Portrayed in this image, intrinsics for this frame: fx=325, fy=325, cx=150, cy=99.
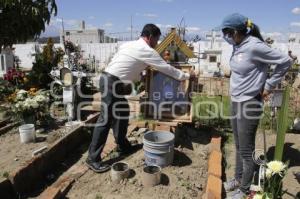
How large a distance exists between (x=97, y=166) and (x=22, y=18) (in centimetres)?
442

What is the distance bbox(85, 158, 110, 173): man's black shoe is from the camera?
408 centimetres

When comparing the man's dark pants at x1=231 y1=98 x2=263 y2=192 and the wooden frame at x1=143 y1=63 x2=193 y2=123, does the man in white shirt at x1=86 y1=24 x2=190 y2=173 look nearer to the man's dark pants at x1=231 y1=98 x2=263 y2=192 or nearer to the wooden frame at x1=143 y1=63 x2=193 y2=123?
the wooden frame at x1=143 y1=63 x2=193 y2=123

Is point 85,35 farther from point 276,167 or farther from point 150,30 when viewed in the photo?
point 276,167

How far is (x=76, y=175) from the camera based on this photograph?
4.02m

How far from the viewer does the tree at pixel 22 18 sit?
6.92m

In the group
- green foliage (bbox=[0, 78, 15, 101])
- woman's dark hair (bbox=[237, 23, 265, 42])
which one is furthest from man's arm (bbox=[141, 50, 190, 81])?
green foliage (bbox=[0, 78, 15, 101])

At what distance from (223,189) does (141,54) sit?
1.87 m

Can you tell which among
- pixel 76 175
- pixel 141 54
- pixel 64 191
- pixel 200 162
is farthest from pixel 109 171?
pixel 141 54

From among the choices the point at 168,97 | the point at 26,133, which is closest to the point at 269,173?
the point at 168,97

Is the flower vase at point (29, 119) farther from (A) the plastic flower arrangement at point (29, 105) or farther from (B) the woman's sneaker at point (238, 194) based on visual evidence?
(B) the woman's sneaker at point (238, 194)

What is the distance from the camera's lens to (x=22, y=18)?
7016mm

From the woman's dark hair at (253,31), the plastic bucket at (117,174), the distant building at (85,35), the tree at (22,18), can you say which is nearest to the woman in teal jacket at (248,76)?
the woman's dark hair at (253,31)

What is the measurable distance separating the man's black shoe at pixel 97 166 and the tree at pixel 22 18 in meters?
4.21

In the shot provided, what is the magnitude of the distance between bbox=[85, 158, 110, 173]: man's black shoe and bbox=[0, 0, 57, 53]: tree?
4.21 metres
